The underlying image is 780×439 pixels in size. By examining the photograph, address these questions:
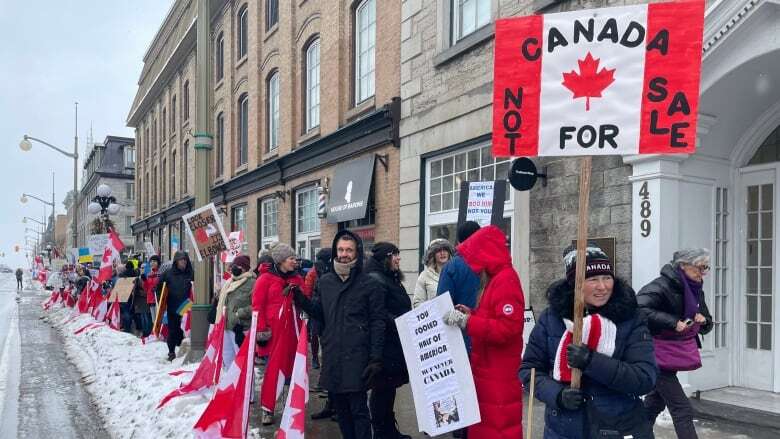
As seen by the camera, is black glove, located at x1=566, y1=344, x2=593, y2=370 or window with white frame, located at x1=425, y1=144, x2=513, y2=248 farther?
window with white frame, located at x1=425, y1=144, x2=513, y2=248

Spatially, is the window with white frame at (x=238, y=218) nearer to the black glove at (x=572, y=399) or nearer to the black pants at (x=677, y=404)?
the black pants at (x=677, y=404)

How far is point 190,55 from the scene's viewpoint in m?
27.0

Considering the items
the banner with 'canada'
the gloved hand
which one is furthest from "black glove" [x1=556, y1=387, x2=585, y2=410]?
the banner with 'canada'

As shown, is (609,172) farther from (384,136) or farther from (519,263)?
(384,136)

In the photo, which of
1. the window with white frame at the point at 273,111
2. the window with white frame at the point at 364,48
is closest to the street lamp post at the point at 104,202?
the window with white frame at the point at 273,111

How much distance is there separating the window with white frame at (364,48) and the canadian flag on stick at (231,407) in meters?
8.45

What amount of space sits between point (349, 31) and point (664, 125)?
1107cm

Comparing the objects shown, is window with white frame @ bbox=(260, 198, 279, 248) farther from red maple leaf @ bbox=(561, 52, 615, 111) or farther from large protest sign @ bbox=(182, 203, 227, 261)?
red maple leaf @ bbox=(561, 52, 615, 111)

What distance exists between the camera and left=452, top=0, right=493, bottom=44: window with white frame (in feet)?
31.9

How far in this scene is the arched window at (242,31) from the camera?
21.3 m

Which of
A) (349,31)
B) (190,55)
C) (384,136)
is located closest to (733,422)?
(384,136)

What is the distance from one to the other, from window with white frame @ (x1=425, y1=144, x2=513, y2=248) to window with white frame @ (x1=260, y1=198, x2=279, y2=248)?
8.30 metres

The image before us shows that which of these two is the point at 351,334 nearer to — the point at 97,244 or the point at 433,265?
the point at 433,265

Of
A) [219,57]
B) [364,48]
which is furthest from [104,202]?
[364,48]
